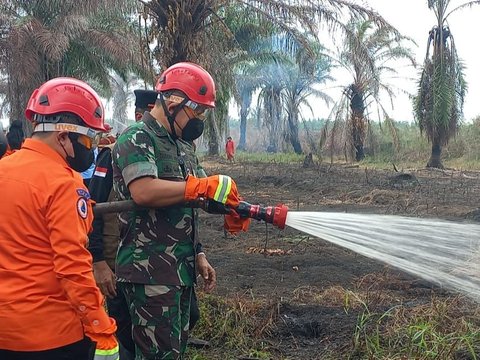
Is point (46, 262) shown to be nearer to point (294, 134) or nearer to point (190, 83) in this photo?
point (190, 83)

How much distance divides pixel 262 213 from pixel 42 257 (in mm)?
982

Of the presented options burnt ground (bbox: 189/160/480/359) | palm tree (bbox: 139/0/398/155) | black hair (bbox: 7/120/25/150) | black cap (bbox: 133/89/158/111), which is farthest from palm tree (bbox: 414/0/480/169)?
black cap (bbox: 133/89/158/111)

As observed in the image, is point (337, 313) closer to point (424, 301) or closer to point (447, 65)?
point (424, 301)

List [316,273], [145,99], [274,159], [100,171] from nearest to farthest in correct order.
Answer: [100,171]
[145,99]
[316,273]
[274,159]

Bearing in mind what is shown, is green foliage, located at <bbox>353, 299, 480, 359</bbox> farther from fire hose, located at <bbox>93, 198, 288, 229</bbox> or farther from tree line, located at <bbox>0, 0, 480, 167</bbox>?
tree line, located at <bbox>0, 0, 480, 167</bbox>

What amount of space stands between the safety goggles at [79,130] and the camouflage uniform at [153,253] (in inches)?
11.6

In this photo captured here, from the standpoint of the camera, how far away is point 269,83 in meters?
39.3

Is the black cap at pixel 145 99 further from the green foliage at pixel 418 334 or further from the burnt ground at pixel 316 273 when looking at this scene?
the green foliage at pixel 418 334

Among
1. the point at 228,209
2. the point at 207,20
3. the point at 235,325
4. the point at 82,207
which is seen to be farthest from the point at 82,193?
the point at 207,20

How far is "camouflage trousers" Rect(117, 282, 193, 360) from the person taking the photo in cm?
263

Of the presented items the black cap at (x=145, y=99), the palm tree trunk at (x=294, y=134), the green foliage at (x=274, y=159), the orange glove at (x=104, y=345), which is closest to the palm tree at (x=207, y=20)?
the black cap at (x=145, y=99)

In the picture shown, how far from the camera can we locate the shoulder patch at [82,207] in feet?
6.86

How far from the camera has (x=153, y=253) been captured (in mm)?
2654

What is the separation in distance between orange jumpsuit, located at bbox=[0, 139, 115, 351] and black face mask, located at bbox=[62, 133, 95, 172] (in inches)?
4.8
